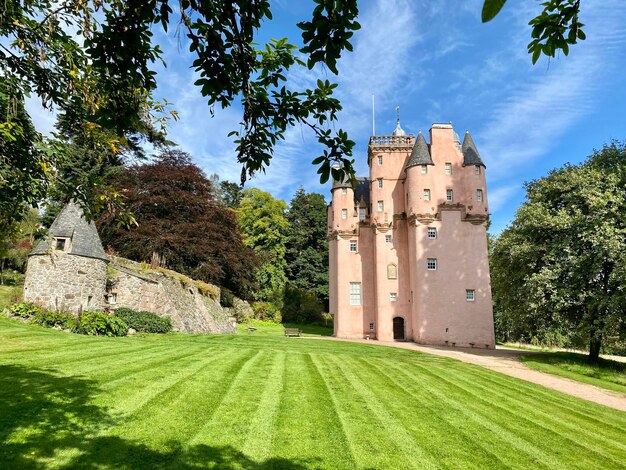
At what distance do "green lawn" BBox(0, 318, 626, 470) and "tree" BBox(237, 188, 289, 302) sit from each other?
3661 cm

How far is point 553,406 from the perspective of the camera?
34.2 feet

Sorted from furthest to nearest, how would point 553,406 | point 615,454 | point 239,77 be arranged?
point 553,406
point 615,454
point 239,77

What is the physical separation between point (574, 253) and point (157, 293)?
23.0 metres

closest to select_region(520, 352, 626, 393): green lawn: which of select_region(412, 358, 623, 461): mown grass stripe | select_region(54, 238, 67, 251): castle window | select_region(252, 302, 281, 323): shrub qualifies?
select_region(412, 358, 623, 461): mown grass stripe

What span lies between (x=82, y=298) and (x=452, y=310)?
80.5 feet

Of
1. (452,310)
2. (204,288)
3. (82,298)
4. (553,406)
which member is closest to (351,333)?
(452,310)

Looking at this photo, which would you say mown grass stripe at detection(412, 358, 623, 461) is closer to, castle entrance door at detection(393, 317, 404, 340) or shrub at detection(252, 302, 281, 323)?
castle entrance door at detection(393, 317, 404, 340)

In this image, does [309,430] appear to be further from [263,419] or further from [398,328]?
[398,328]

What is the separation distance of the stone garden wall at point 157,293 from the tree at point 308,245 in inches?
998

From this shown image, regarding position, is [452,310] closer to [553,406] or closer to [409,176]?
[409,176]

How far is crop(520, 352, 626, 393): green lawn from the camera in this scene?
15692mm

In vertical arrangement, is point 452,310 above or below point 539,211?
below

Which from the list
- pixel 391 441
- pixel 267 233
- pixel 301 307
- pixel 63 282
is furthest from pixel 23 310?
pixel 267 233

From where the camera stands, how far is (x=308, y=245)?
179 feet
